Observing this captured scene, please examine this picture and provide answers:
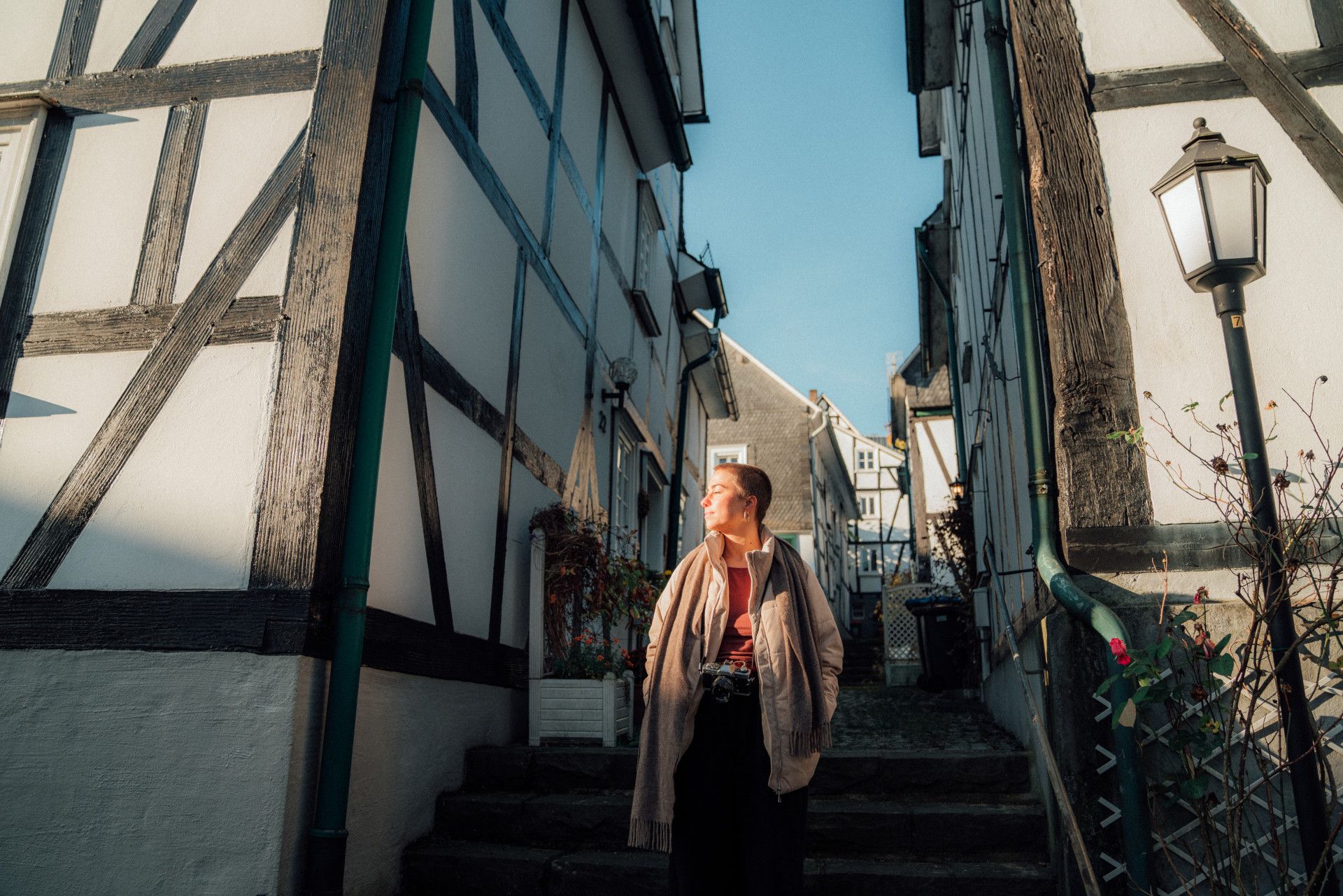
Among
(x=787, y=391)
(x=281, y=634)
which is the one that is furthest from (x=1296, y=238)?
(x=787, y=391)

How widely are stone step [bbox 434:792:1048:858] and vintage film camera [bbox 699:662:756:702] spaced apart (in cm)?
140

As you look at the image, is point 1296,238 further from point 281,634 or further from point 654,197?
point 654,197

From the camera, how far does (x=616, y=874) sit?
3668mm

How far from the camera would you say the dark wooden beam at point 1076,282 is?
3.60 metres

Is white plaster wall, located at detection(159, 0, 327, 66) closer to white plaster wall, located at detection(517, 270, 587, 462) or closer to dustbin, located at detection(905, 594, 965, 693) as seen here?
white plaster wall, located at detection(517, 270, 587, 462)

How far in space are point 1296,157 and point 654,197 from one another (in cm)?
674

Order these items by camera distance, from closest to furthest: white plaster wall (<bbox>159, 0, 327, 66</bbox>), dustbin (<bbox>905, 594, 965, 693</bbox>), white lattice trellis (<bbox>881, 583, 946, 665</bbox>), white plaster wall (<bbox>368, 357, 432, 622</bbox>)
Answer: white plaster wall (<bbox>368, 357, 432, 622</bbox>) → white plaster wall (<bbox>159, 0, 327, 66</bbox>) → dustbin (<bbox>905, 594, 965, 693</bbox>) → white lattice trellis (<bbox>881, 583, 946, 665</bbox>)

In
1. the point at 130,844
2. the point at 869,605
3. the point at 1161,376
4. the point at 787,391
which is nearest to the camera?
the point at 130,844

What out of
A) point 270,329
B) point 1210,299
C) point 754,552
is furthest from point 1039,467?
point 270,329

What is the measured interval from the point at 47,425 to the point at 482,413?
1894 millimetres

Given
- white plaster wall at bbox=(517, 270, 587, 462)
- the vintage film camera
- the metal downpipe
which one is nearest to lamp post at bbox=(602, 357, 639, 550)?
white plaster wall at bbox=(517, 270, 587, 462)

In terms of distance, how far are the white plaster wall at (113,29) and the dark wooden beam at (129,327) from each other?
1300mm

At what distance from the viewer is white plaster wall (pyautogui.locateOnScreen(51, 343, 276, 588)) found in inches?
138

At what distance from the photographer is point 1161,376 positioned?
146 inches
